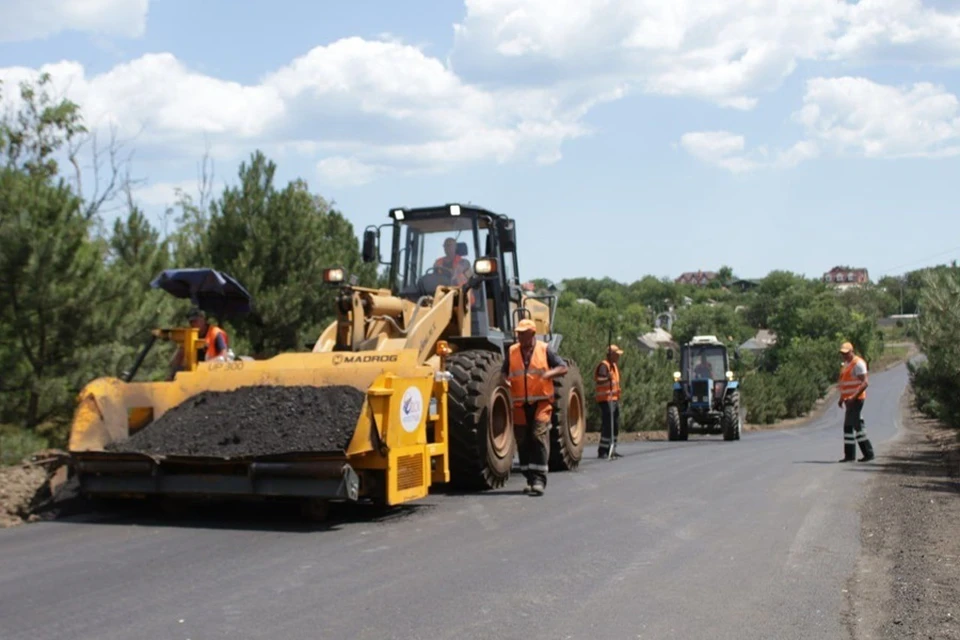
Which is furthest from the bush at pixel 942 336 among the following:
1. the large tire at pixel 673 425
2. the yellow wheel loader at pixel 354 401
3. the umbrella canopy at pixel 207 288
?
the umbrella canopy at pixel 207 288

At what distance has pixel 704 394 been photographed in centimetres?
3036

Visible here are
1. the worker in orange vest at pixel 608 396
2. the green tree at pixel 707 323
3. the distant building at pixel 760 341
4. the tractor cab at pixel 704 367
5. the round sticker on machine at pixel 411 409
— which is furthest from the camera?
the distant building at pixel 760 341

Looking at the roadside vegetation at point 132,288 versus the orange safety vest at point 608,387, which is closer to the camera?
the roadside vegetation at point 132,288

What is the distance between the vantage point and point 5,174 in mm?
12938

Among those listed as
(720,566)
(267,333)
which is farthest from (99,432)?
(267,333)

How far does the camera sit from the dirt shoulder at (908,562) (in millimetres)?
6109

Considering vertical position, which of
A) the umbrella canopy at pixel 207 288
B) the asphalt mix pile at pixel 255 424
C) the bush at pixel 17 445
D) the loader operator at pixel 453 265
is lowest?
the bush at pixel 17 445

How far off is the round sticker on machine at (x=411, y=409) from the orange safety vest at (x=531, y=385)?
1.78m

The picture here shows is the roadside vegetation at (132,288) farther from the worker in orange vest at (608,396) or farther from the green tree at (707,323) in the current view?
the green tree at (707,323)

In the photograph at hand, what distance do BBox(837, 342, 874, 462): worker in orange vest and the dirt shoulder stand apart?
9.49ft

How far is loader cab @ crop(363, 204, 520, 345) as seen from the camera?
12.8 m

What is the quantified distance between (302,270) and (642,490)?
37.1 ft

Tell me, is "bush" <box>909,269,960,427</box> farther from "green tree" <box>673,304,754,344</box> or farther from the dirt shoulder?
"green tree" <box>673,304,754,344</box>

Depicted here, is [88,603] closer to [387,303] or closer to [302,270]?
[387,303]
